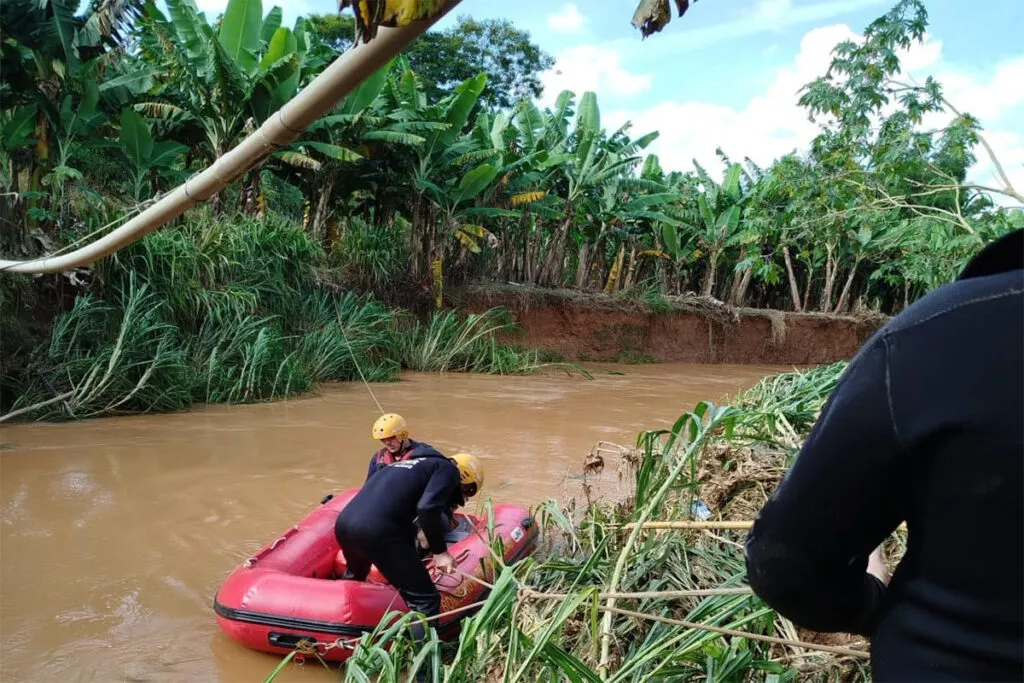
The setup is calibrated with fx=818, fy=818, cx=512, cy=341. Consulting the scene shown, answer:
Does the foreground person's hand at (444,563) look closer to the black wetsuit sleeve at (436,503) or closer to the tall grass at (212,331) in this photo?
the black wetsuit sleeve at (436,503)

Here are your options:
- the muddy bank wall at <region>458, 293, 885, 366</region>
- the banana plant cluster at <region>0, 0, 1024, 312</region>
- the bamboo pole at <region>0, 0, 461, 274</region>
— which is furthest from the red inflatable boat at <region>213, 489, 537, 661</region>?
the muddy bank wall at <region>458, 293, 885, 366</region>

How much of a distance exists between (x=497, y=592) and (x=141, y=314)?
765cm

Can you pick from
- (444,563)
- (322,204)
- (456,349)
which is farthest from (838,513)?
(322,204)

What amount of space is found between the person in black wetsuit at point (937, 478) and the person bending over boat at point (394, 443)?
139 inches

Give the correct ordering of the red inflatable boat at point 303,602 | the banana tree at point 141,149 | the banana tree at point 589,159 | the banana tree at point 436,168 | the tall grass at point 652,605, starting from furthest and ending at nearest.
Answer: the banana tree at point 589,159, the banana tree at point 436,168, the banana tree at point 141,149, the red inflatable boat at point 303,602, the tall grass at point 652,605

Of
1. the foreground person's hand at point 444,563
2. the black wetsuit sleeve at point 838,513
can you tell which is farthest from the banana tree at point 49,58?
the black wetsuit sleeve at point 838,513

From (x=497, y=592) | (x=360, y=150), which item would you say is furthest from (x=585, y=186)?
(x=497, y=592)

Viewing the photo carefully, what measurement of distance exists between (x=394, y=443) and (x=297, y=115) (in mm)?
2391

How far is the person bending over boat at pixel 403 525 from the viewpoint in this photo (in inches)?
151

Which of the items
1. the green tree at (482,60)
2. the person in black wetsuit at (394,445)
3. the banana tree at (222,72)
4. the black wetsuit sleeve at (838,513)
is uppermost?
the green tree at (482,60)

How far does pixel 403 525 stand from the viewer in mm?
3908

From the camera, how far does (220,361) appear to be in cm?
989

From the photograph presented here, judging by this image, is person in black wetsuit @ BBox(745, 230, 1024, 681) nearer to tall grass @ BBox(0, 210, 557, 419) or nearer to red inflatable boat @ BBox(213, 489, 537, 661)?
red inflatable boat @ BBox(213, 489, 537, 661)

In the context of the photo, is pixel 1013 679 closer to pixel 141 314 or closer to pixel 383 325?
pixel 141 314
